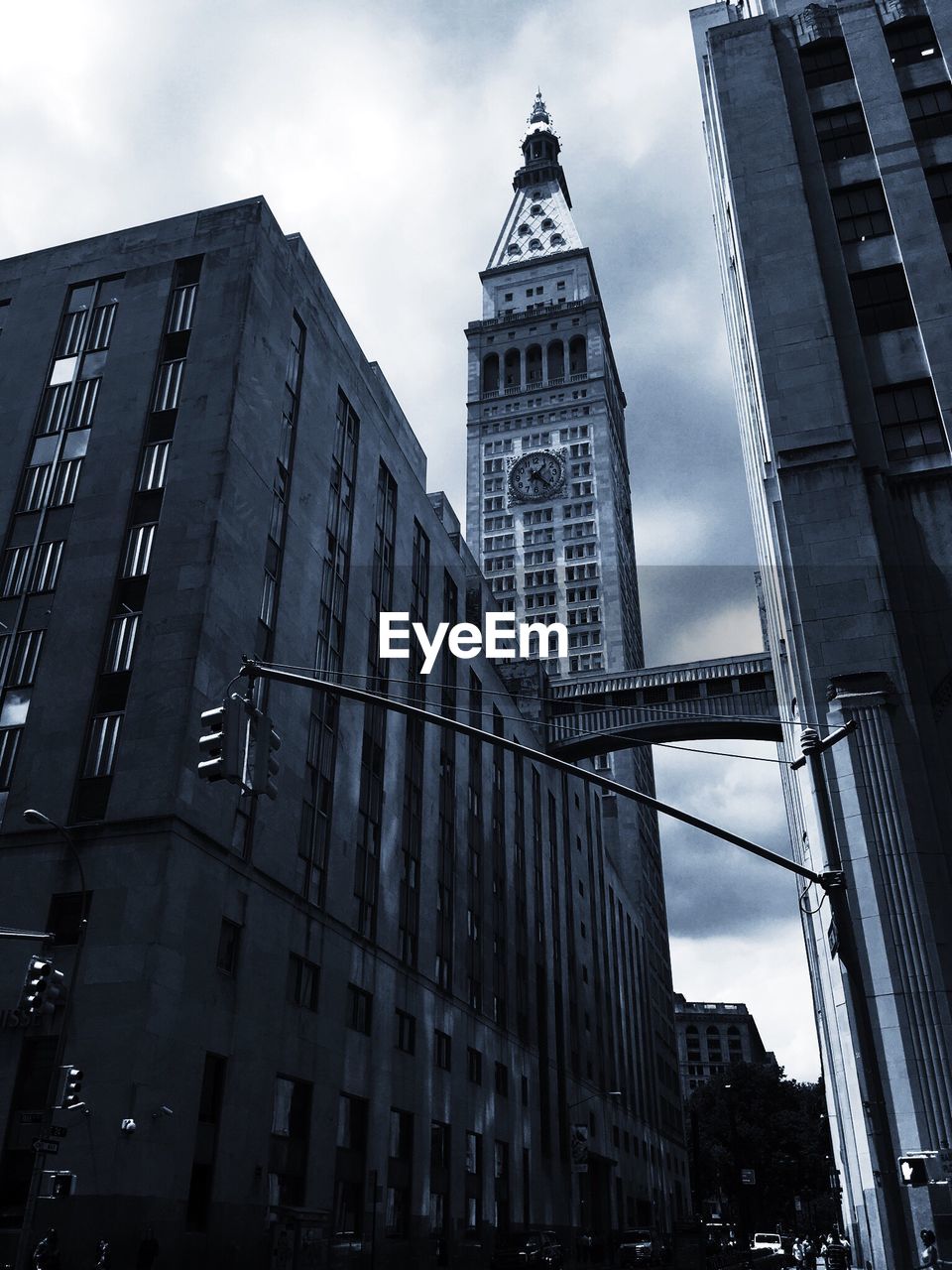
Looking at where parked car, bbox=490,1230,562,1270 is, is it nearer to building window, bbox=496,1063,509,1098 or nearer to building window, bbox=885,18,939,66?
building window, bbox=496,1063,509,1098

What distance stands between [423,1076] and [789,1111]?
203 feet

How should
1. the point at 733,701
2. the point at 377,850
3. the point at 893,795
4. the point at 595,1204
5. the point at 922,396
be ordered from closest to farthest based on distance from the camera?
1. the point at 893,795
2. the point at 922,396
3. the point at 377,850
4. the point at 595,1204
5. the point at 733,701

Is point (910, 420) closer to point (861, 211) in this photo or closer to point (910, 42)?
point (861, 211)

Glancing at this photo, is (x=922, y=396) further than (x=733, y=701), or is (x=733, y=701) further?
(x=733, y=701)

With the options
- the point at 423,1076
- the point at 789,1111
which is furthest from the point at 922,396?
the point at 789,1111

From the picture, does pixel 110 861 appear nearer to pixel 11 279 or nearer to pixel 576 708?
pixel 11 279

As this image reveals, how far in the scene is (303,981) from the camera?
36.6 meters

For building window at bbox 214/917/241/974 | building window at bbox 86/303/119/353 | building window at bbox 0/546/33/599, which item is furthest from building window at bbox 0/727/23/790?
building window at bbox 86/303/119/353

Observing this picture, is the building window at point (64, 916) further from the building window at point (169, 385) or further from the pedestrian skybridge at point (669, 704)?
the pedestrian skybridge at point (669, 704)

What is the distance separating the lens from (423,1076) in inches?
1797

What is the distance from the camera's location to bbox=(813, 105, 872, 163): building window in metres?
38.3

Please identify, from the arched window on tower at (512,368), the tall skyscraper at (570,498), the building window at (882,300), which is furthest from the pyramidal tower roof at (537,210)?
the building window at (882,300)

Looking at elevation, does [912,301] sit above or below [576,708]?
below

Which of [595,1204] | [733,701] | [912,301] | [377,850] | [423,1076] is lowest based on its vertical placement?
[595,1204]
